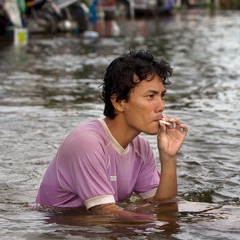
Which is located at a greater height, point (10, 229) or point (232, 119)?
point (10, 229)

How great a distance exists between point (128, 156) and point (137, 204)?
40cm

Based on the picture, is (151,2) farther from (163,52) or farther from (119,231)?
(119,231)

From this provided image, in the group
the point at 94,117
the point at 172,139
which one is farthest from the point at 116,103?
the point at 94,117

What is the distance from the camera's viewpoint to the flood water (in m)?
4.63

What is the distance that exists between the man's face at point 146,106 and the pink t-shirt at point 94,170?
0.16 metres

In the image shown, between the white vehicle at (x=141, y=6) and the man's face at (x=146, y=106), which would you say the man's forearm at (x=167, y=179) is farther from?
the white vehicle at (x=141, y=6)

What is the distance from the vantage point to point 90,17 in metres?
29.8

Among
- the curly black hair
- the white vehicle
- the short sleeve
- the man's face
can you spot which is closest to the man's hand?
the man's face

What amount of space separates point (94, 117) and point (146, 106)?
5.15 meters

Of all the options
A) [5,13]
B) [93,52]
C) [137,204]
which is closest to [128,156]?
[137,204]

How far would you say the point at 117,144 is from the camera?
4.78 metres

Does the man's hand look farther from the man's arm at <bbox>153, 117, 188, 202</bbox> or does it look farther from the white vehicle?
the white vehicle

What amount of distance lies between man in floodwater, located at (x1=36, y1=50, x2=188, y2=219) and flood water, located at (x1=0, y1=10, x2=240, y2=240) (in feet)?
0.48

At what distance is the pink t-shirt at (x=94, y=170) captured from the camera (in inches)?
180
